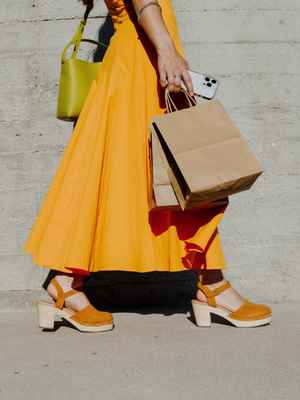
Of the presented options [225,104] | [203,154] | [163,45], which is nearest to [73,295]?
[203,154]

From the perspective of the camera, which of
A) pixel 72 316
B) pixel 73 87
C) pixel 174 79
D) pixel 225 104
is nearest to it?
pixel 174 79

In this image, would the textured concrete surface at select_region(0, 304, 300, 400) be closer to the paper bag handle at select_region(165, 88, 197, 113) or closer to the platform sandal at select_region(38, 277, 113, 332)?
the platform sandal at select_region(38, 277, 113, 332)

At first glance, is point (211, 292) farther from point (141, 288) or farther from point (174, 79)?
point (174, 79)

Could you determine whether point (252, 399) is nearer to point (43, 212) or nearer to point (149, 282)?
point (43, 212)

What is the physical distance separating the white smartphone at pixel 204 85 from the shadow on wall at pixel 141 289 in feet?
3.17

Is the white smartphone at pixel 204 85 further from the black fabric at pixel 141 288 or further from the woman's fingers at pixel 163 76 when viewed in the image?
the black fabric at pixel 141 288

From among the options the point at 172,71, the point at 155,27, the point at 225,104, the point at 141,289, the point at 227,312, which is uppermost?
the point at 155,27

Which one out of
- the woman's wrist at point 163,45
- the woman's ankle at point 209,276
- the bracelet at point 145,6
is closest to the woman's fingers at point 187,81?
the woman's wrist at point 163,45

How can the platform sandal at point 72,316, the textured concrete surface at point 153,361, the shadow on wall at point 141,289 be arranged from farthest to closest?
1. the shadow on wall at point 141,289
2. the platform sandal at point 72,316
3. the textured concrete surface at point 153,361

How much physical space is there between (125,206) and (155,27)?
65cm

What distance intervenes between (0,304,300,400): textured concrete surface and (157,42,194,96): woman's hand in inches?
34.9

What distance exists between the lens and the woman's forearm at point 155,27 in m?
3.01

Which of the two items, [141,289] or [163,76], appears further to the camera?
→ [141,289]

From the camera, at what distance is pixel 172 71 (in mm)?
2998
